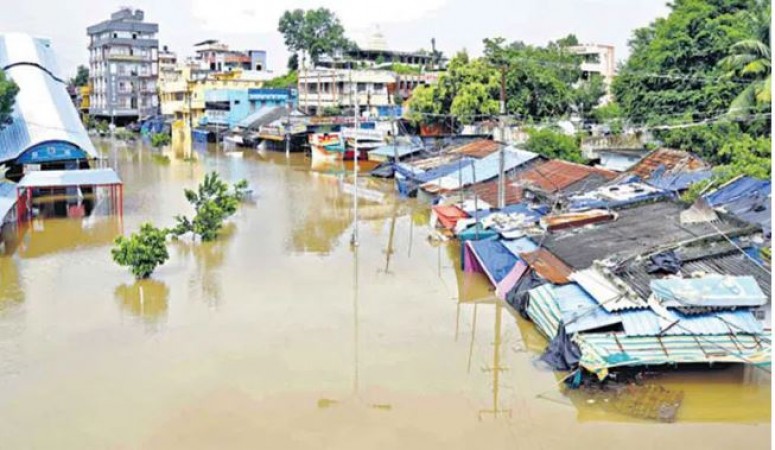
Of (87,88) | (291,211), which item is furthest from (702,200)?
(87,88)

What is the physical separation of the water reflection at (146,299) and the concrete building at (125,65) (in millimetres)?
59257

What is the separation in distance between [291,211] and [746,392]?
18366mm

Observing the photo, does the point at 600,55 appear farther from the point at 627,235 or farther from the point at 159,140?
the point at 627,235

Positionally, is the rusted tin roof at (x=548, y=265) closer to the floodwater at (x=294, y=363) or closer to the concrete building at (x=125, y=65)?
the floodwater at (x=294, y=363)

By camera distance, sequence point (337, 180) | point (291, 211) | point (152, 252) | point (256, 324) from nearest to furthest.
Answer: point (256, 324) → point (152, 252) → point (291, 211) → point (337, 180)

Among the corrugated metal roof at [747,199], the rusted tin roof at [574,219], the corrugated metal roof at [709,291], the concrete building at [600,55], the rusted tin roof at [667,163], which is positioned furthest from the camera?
the concrete building at [600,55]

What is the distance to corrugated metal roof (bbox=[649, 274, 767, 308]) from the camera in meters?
11.6

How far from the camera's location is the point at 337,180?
3553 centimetres

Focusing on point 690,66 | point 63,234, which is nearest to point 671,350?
point 63,234

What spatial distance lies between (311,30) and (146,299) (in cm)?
6197

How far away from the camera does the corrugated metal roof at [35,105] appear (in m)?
29.3

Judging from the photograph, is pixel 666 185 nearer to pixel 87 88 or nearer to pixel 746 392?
pixel 746 392

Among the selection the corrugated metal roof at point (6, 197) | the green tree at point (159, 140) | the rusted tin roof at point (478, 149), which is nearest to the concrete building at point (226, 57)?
the green tree at point (159, 140)

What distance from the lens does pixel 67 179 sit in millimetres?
25250
